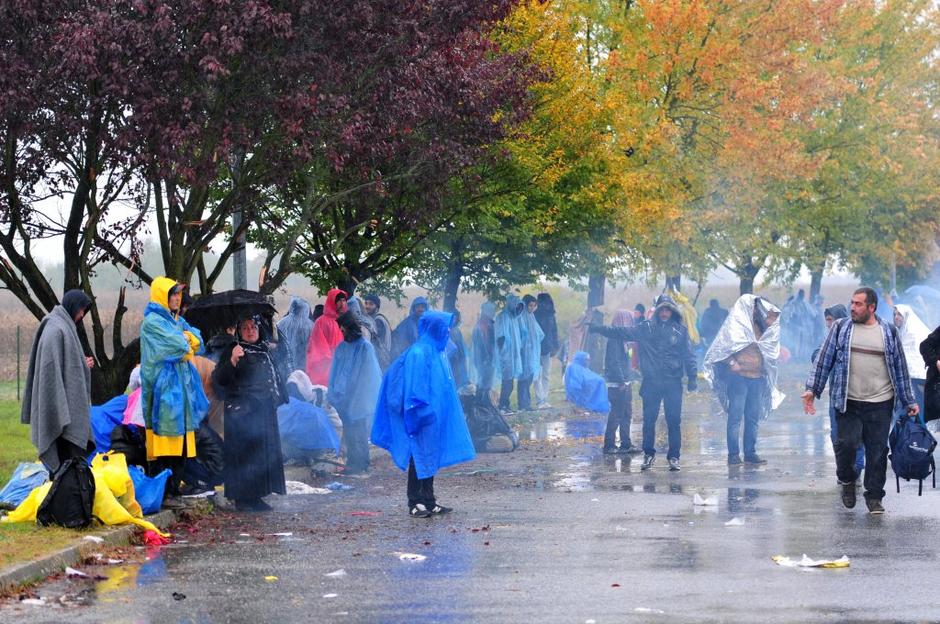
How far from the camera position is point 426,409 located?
12.4 meters

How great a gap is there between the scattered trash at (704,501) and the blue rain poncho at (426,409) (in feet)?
6.44

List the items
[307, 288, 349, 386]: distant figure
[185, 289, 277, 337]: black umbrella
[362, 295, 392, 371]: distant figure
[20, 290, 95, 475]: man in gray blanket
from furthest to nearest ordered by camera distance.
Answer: [362, 295, 392, 371]: distant figure < [307, 288, 349, 386]: distant figure < [185, 289, 277, 337]: black umbrella < [20, 290, 95, 475]: man in gray blanket

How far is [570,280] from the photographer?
32656 mm

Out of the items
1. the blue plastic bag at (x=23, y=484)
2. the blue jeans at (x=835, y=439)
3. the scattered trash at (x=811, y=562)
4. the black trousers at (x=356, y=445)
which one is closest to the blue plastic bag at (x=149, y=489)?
the blue plastic bag at (x=23, y=484)

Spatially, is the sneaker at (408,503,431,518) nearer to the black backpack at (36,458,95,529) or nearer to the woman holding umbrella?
the woman holding umbrella

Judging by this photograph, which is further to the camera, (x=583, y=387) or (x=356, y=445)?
(x=583, y=387)

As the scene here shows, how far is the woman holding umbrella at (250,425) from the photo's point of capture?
12602 mm

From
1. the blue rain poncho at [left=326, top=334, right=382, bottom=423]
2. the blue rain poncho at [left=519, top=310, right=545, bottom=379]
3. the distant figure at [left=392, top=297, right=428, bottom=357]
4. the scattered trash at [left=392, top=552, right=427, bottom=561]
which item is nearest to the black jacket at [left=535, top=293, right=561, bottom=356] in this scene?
the blue rain poncho at [left=519, top=310, right=545, bottom=379]

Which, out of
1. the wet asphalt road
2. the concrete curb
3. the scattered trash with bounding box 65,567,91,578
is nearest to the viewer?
the wet asphalt road

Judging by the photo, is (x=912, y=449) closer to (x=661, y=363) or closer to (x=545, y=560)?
(x=545, y=560)

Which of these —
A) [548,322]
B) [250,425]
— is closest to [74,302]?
[250,425]

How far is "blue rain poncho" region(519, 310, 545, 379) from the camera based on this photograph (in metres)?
25.9

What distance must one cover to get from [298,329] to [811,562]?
35.2 ft

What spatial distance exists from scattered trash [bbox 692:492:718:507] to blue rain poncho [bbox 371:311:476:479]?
1963mm
